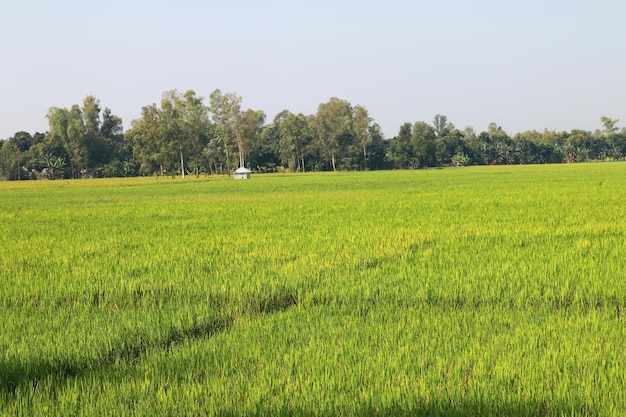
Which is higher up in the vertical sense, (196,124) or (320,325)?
(196,124)

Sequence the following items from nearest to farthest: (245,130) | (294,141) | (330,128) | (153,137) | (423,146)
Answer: (153,137) → (245,130) → (294,141) → (330,128) → (423,146)

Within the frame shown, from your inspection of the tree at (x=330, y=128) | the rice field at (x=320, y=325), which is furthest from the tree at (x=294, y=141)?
the rice field at (x=320, y=325)

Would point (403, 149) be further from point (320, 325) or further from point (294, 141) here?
point (320, 325)

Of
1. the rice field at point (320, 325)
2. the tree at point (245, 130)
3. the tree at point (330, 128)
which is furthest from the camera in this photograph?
the tree at point (330, 128)

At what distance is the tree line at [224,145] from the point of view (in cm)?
8488

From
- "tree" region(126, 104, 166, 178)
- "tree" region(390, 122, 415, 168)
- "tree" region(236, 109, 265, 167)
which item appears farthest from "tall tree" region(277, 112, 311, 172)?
"tree" region(126, 104, 166, 178)

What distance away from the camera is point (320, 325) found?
5074 millimetres

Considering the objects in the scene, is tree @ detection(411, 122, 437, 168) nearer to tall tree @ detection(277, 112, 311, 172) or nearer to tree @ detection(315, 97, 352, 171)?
tree @ detection(315, 97, 352, 171)

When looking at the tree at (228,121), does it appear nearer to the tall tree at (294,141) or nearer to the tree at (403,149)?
the tall tree at (294,141)

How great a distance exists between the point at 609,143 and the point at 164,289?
156m

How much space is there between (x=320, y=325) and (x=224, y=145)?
88.5m

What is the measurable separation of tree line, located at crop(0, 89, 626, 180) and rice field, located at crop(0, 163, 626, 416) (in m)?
71.1

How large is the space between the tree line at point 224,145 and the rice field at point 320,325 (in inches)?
2800

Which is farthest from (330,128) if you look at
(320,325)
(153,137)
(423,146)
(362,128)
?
(320,325)
